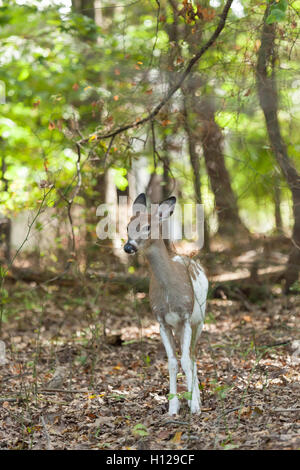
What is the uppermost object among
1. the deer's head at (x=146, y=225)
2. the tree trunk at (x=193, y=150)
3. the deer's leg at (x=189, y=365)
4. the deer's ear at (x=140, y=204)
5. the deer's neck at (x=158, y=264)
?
the tree trunk at (x=193, y=150)

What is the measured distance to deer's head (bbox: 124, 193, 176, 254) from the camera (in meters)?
5.96

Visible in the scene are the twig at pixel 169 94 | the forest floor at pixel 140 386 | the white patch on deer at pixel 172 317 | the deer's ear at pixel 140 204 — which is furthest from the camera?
the twig at pixel 169 94

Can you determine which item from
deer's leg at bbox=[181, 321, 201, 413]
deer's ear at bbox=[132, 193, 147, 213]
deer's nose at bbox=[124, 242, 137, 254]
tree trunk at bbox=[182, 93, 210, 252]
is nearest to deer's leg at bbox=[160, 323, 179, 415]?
deer's leg at bbox=[181, 321, 201, 413]

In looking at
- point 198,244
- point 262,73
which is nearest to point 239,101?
point 262,73

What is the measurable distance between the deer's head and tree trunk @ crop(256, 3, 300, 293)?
2595 millimetres

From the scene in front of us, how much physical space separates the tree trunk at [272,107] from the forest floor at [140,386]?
1908 mm

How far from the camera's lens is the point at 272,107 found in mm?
8547

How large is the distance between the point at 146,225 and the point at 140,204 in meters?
0.48

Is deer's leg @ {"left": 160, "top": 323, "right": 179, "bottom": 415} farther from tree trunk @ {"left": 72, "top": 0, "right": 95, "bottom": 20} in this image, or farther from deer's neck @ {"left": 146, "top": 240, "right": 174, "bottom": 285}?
tree trunk @ {"left": 72, "top": 0, "right": 95, "bottom": 20}

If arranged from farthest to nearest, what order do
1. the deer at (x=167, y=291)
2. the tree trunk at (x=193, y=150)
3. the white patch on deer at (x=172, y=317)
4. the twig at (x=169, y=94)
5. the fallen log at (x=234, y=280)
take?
the fallen log at (x=234, y=280) < the tree trunk at (x=193, y=150) < the twig at (x=169, y=94) < the white patch on deer at (x=172, y=317) < the deer at (x=167, y=291)

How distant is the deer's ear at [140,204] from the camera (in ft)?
21.1

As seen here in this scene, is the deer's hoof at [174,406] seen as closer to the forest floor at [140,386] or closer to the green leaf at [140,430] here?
the forest floor at [140,386]

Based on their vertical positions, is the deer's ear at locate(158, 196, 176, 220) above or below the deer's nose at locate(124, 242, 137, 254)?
above

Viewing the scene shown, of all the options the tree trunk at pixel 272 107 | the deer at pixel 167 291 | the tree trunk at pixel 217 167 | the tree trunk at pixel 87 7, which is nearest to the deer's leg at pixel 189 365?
the deer at pixel 167 291
